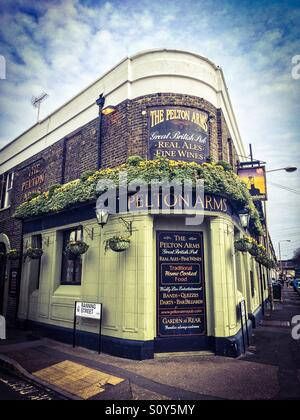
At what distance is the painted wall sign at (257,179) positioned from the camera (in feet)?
42.5

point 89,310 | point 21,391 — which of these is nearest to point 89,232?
point 89,310

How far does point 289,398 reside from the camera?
4.65 metres

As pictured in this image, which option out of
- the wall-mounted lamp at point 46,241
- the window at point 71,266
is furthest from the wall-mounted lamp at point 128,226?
the wall-mounted lamp at point 46,241

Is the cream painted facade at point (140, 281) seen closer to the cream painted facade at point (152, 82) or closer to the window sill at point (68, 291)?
the window sill at point (68, 291)

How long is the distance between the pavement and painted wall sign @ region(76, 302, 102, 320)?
0.98m

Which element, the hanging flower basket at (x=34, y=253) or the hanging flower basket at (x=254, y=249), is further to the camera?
the hanging flower basket at (x=34, y=253)

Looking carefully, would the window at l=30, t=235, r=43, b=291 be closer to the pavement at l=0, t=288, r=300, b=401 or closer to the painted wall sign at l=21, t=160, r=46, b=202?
the painted wall sign at l=21, t=160, r=46, b=202

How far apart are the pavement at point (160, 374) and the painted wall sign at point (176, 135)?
5774mm

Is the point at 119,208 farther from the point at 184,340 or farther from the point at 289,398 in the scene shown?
the point at 289,398

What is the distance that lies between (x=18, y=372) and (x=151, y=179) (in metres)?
5.60

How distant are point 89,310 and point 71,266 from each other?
7.46 ft

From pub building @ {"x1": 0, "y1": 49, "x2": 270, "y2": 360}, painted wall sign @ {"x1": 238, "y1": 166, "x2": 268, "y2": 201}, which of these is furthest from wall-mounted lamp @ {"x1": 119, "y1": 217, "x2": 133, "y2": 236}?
painted wall sign @ {"x1": 238, "y1": 166, "x2": 268, "y2": 201}

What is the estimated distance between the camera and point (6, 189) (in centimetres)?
1562

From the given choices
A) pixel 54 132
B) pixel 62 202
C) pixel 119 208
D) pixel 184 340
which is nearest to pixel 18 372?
pixel 184 340
